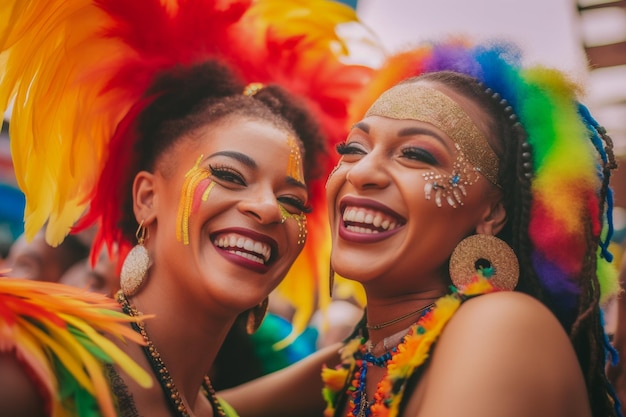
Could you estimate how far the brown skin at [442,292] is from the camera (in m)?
1.74

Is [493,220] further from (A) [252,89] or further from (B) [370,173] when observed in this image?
(A) [252,89]

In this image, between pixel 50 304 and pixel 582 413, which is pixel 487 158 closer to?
pixel 582 413

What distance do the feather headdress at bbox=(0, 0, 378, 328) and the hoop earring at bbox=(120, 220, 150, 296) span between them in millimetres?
350

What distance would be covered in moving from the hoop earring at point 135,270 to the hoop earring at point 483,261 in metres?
1.14

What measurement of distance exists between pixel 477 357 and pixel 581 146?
3.05ft

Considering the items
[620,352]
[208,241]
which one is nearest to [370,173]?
[208,241]

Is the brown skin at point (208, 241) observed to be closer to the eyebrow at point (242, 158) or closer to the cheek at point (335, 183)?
the eyebrow at point (242, 158)

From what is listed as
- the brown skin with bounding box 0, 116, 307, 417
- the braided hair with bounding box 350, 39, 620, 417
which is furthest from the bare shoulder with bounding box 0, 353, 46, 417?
the braided hair with bounding box 350, 39, 620, 417

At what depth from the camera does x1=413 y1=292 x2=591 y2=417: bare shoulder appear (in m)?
1.72

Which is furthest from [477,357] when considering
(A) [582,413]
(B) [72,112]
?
(B) [72,112]

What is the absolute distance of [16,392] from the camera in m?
1.79

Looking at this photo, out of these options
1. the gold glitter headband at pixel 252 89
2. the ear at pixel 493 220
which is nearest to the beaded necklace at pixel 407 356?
the ear at pixel 493 220

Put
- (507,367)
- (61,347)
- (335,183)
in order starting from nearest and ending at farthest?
(507,367) < (61,347) < (335,183)

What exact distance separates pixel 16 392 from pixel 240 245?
927 mm
